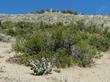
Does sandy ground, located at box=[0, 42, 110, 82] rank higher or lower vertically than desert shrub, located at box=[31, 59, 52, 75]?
lower

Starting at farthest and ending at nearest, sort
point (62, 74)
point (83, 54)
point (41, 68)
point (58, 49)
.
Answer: point (58, 49), point (83, 54), point (62, 74), point (41, 68)

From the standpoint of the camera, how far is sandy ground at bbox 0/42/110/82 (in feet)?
39.7

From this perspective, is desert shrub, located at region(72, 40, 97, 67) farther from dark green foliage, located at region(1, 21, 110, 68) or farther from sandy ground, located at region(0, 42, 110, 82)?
sandy ground, located at region(0, 42, 110, 82)

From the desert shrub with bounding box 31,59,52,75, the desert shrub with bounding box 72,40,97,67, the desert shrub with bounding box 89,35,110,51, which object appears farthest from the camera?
the desert shrub with bounding box 89,35,110,51

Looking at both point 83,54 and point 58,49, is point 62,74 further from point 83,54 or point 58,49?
point 58,49

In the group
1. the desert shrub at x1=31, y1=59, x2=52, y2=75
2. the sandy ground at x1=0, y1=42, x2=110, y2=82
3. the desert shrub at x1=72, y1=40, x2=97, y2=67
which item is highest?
the desert shrub at x1=72, y1=40, x2=97, y2=67

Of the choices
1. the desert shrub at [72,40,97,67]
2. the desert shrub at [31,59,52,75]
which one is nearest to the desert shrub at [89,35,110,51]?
the desert shrub at [72,40,97,67]

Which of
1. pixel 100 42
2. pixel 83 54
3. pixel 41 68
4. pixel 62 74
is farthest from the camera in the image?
pixel 100 42

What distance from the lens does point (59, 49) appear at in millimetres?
16562

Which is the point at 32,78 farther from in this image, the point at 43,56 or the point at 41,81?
the point at 43,56

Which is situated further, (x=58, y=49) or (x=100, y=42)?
(x=100, y=42)

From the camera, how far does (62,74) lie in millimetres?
13531

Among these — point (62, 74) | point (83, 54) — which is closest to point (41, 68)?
point (62, 74)

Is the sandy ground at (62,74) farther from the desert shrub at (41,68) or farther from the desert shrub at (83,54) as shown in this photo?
the desert shrub at (83,54)
